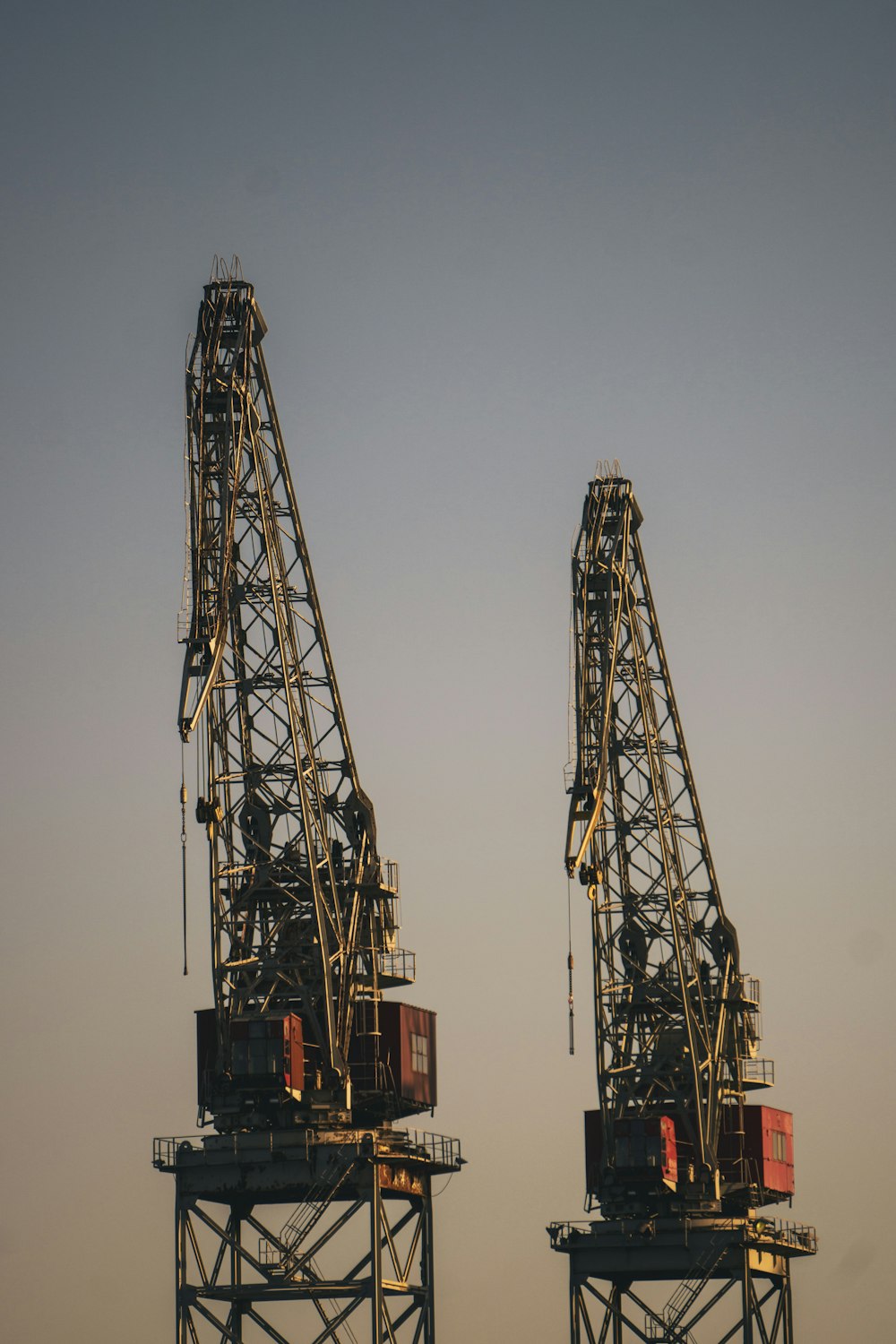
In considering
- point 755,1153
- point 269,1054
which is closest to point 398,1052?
point 269,1054

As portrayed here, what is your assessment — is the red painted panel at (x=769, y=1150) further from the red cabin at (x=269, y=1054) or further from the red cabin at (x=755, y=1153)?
the red cabin at (x=269, y=1054)

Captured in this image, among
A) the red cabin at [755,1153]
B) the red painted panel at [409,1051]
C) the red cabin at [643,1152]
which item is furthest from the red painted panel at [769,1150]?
the red painted panel at [409,1051]

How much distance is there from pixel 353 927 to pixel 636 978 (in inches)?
787

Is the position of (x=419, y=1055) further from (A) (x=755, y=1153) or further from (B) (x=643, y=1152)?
(A) (x=755, y=1153)

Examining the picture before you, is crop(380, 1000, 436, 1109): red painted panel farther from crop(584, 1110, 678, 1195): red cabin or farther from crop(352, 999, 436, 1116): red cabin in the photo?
crop(584, 1110, 678, 1195): red cabin

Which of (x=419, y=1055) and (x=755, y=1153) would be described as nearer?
(x=419, y=1055)

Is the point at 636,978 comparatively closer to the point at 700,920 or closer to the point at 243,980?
the point at 700,920

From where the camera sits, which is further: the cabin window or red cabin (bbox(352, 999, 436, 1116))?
the cabin window

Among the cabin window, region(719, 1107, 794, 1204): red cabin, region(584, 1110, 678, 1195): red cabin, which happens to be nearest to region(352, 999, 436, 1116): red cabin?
the cabin window

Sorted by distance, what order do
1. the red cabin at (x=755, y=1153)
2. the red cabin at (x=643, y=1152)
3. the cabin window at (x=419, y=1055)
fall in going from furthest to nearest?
the red cabin at (x=755, y=1153) → the red cabin at (x=643, y=1152) → the cabin window at (x=419, y=1055)

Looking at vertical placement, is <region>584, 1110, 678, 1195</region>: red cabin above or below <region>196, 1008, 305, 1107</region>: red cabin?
below

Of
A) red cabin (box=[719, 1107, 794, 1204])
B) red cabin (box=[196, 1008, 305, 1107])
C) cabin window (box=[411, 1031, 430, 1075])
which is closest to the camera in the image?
red cabin (box=[196, 1008, 305, 1107])

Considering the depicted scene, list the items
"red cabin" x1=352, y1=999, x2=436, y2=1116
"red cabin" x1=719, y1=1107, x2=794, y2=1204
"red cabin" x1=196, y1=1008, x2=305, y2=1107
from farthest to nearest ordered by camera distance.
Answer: "red cabin" x1=719, y1=1107, x2=794, y2=1204, "red cabin" x1=352, y1=999, x2=436, y2=1116, "red cabin" x1=196, y1=1008, x2=305, y2=1107

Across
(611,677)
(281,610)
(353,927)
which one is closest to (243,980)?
(353,927)
